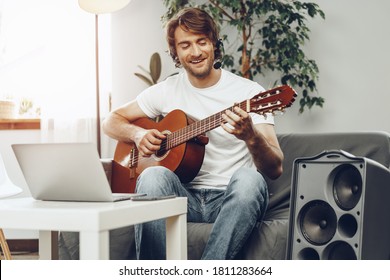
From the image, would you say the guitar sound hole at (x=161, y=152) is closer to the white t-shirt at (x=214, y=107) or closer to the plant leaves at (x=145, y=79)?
the white t-shirt at (x=214, y=107)

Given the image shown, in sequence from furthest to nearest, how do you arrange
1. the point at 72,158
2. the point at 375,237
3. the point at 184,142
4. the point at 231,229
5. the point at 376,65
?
the point at 376,65 < the point at 184,142 < the point at 231,229 < the point at 375,237 < the point at 72,158

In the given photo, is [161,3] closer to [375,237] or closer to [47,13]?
[47,13]

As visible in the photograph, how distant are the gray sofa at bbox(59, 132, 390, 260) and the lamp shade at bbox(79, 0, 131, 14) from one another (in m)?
1.15

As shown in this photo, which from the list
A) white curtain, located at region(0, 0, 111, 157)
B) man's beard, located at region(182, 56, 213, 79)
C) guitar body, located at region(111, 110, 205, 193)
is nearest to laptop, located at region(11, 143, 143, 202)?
guitar body, located at region(111, 110, 205, 193)

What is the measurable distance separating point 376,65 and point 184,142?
6.03ft

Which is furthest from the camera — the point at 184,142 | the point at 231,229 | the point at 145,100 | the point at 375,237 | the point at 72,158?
the point at 145,100

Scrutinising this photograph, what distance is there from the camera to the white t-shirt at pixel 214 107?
1911mm

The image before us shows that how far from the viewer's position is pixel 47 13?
3.44m

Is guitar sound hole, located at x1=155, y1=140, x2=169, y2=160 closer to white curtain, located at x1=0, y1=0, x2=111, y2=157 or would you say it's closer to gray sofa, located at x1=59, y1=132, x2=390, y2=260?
gray sofa, located at x1=59, y1=132, x2=390, y2=260

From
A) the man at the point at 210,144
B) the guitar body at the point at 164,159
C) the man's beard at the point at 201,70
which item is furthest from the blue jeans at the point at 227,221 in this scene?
the man's beard at the point at 201,70

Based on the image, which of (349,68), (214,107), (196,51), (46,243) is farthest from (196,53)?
(349,68)

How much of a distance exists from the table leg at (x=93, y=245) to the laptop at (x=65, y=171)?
0.19 meters

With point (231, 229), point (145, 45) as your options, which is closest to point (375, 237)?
point (231, 229)
